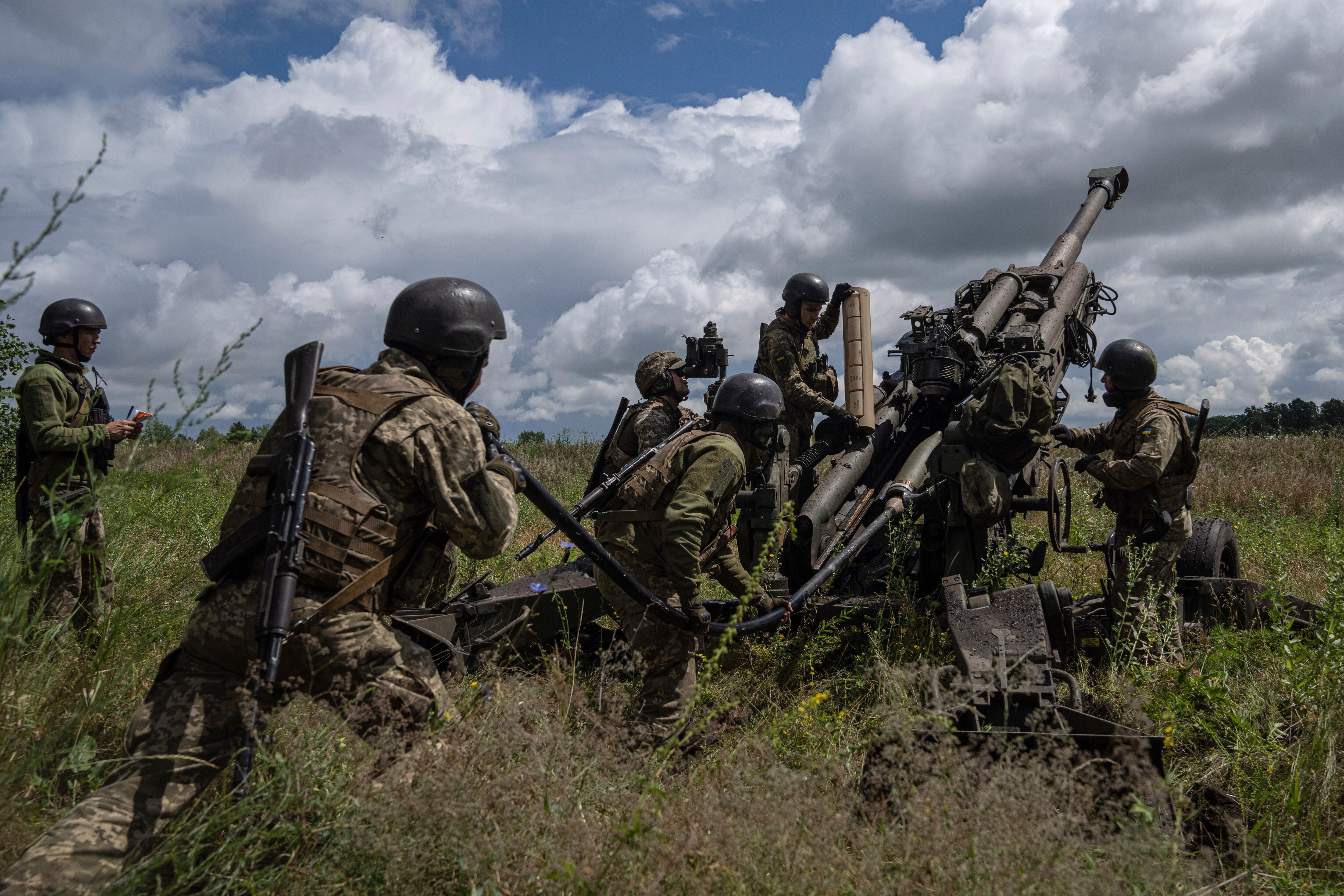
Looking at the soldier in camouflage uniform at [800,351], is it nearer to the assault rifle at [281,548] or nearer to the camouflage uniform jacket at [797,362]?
the camouflage uniform jacket at [797,362]

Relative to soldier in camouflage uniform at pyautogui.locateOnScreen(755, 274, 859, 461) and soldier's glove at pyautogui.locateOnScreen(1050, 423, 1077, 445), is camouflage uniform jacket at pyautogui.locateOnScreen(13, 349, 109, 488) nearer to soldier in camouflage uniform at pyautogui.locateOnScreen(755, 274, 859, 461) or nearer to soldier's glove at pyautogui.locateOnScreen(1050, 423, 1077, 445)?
soldier in camouflage uniform at pyautogui.locateOnScreen(755, 274, 859, 461)

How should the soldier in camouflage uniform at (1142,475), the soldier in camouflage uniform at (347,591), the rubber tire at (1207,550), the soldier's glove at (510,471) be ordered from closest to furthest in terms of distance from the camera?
the soldier in camouflage uniform at (347,591) → the soldier's glove at (510,471) → the soldier in camouflage uniform at (1142,475) → the rubber tire at (1207,550)

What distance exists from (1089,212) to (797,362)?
3.78 metres

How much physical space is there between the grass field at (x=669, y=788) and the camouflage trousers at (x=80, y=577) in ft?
0.38

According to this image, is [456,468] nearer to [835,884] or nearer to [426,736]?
[426,736]

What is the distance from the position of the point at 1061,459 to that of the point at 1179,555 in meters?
1.10

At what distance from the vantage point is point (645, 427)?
600cm

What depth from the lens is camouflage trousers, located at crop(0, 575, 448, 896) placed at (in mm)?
2111

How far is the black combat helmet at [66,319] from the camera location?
4.82 m

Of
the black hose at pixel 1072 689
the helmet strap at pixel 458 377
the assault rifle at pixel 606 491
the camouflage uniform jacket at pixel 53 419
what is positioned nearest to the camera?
the helmet strap at pixel 458 377

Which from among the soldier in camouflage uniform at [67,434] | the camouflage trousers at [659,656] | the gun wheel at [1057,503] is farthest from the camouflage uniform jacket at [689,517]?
the soldier in camouflage uniform at [67,434]

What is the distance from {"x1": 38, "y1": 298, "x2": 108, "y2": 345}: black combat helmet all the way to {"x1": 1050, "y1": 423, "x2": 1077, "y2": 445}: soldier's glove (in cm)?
580

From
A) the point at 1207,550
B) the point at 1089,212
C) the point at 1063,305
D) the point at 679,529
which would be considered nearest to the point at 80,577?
the point at 679,529

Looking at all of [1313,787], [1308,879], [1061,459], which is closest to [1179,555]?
[1061,459]
